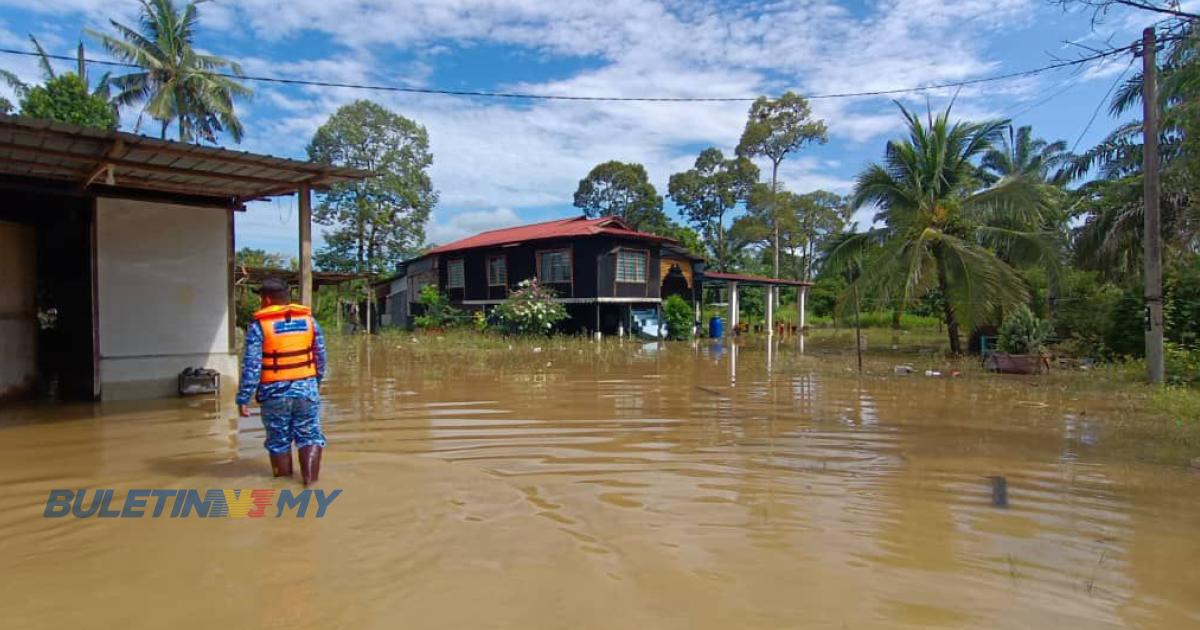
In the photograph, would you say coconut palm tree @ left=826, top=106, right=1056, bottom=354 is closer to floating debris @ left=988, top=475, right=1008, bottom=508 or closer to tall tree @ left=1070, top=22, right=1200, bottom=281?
tall tree @ left=1070, top=22, right=1200, bottom=281

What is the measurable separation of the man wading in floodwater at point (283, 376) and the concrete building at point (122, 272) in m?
3.29

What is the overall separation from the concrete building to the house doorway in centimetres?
2

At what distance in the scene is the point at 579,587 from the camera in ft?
11.5

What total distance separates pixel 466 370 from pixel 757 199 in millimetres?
28546

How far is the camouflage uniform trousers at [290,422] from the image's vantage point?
5098mm

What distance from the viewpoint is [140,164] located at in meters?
7.64

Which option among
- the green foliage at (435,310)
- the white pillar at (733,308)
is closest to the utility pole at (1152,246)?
the white pillar at (733,308)

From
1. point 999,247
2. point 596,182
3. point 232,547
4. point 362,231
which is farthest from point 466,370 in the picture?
point 596,182

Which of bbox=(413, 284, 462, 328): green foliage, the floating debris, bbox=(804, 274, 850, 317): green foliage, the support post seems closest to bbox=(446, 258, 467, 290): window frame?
bbox=(413, 284, 462, 328): green foliage

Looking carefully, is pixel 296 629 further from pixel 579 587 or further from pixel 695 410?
pixel 695 410

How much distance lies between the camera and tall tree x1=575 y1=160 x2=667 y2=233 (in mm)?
43688

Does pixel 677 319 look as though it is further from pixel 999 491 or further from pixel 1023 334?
pixel 999 491

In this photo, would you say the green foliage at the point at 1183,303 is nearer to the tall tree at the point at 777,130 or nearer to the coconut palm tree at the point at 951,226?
the coconut palm tree at the point at 951,226

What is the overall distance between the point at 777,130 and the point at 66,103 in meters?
30.8
